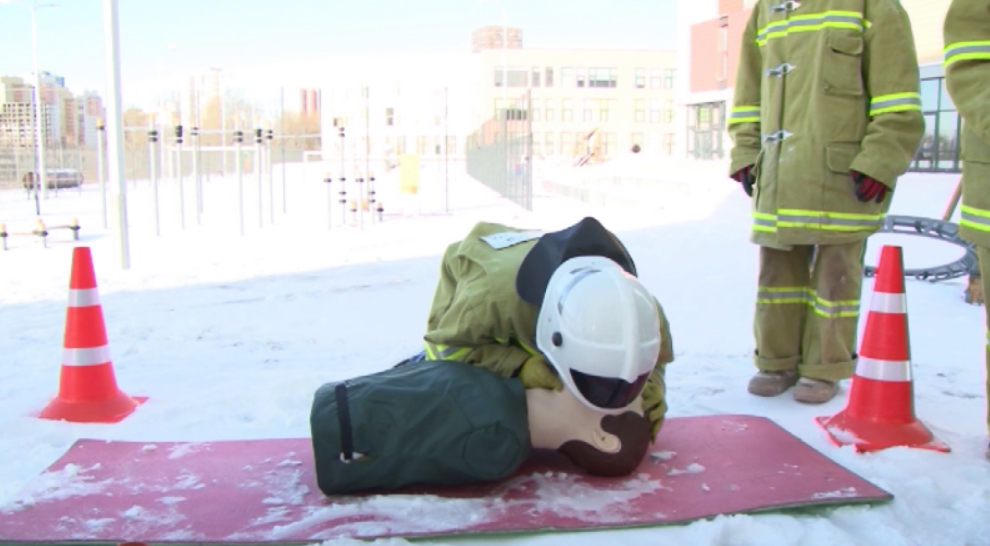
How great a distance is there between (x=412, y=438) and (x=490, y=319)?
460mm

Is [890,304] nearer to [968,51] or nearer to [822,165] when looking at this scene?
[822,165]

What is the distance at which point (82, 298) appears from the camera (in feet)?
12.5

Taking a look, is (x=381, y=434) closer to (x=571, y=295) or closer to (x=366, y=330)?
(x=571, y=295)

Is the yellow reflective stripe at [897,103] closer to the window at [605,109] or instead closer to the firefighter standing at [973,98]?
the firefighter standing at [973,98]

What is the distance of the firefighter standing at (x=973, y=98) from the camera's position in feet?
9.51

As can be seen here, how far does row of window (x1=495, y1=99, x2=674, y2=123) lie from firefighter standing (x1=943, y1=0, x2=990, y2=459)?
239ft

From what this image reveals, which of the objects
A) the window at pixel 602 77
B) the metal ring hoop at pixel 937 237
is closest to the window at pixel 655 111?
the window at pixel 602 77

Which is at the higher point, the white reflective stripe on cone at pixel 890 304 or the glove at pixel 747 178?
the glove at pixel 747 178

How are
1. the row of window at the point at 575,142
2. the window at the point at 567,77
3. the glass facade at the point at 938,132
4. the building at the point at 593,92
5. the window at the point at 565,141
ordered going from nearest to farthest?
the glass facade at the point at 938,132 → the row of window at the point at 575,142 → the window at the point at 565,141 → the building at the point at 593,92 → the window at the point at 567,77

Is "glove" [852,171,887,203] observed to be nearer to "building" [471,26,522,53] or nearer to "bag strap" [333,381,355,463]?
"bag strap" [333,381,355,463]

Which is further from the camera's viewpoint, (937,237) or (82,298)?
(937,237)

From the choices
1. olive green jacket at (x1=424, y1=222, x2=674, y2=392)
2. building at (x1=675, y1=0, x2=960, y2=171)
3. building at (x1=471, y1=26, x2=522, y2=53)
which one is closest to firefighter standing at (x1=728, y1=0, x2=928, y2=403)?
olive green jacket at (x1=424, y1=222, x2=674, y2=392)

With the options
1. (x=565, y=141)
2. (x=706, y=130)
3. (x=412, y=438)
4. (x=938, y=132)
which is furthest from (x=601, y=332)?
(x=565, y=141)

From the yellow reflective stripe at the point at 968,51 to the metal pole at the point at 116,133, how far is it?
851 centimetres
